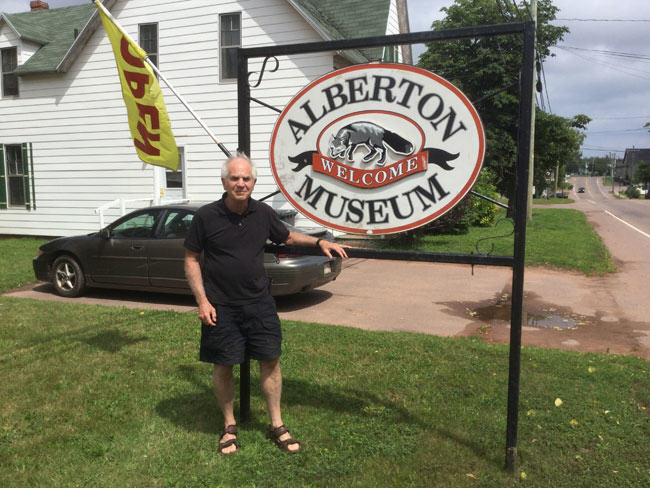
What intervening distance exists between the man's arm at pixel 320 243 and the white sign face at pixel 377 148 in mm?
151

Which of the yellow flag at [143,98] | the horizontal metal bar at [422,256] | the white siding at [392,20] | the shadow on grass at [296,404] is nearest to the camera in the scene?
the horizontal metal bar at [422,256]

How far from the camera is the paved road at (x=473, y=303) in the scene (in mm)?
6316

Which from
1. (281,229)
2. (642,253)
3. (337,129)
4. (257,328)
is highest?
(337,129)

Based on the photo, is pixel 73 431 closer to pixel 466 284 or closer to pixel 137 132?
pixel 137 132

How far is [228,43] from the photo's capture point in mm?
13492

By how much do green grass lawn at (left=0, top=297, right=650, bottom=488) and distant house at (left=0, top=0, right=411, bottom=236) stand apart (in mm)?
7960

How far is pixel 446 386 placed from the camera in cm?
443

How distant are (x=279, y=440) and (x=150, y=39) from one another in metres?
13.3

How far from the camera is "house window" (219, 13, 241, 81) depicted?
44.0 ft

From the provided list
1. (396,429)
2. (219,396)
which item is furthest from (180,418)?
(396,429)

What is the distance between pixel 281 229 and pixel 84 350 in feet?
9.86

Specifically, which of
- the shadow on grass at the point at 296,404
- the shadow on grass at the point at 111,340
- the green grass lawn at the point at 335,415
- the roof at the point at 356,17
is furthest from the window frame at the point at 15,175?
the shadow on grass at the point at 296,404

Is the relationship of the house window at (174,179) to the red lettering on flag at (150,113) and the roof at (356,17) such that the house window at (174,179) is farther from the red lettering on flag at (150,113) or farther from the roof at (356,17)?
the red lettering on flag at (150,113)

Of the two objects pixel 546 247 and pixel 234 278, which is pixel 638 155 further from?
pixel 234 278
